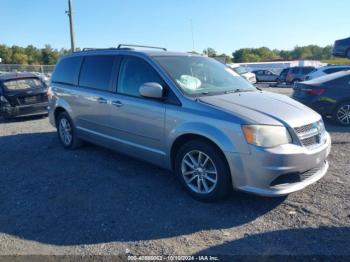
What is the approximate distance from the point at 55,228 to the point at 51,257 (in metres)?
0.55

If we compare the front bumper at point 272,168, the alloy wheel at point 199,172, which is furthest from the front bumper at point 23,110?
the front bumper at point 272,168

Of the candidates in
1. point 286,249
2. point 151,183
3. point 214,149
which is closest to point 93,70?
point 151,183

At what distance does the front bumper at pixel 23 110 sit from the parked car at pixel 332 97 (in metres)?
7.70

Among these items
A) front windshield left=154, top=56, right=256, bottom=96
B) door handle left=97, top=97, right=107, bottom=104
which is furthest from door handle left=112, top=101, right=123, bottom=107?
front windshield left=154, top=56, right=256, bottom=96

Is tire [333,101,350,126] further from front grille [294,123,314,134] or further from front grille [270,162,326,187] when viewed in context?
front grille [270,162,326,187]

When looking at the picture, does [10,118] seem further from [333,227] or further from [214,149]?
[333,227]

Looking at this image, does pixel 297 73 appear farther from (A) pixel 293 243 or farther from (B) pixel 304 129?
(A) pixel 293 243

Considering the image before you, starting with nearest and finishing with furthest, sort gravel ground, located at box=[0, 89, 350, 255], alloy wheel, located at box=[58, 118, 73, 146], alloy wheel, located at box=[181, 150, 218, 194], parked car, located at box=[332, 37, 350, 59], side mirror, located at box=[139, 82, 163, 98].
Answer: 1. gravel ground, located at box=[0, 89, 350, 255]
2. alloy wheel, located at box=[181, 150, 218, 194]
3. side mirror, located at box=[139, 82, 163, 98]
4. alloy wheel, located at box=[58, 118, 73, 146]
5. parked car, located at box=[332, 37, 350, 59]

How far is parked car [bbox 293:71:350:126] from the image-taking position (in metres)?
8.86

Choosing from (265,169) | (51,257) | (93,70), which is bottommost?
(51,257)

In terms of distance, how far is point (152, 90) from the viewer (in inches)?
173

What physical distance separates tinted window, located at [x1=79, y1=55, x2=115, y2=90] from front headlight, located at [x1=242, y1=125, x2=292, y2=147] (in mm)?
2653

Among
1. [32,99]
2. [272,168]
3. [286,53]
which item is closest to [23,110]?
[32,99]

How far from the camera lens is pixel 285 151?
3.71m
